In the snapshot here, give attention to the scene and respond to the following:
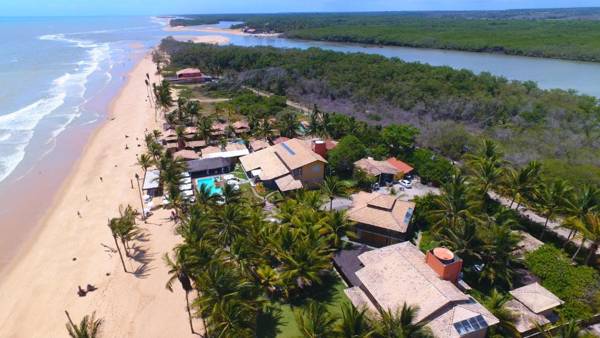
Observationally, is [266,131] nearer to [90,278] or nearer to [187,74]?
[90,278]

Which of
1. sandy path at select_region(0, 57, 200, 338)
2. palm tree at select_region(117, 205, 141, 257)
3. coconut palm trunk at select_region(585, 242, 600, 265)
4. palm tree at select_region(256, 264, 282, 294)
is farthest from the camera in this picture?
palm tree at select_region(117, 205, 141, 257)

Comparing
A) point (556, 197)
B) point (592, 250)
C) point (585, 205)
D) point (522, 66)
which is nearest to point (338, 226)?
point (556, 197)

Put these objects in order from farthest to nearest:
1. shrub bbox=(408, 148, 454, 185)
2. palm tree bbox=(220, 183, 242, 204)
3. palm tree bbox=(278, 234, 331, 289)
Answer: shrub bbox=(408, 148, 454, 185)
palm tree bbox=(220, 183, 242, 204)
palm tree bbox=(278, 234, 331, 289)

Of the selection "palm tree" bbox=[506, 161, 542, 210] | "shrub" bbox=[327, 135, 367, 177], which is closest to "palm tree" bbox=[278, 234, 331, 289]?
"palm tree" bbox=[506, 161, 542, 210]

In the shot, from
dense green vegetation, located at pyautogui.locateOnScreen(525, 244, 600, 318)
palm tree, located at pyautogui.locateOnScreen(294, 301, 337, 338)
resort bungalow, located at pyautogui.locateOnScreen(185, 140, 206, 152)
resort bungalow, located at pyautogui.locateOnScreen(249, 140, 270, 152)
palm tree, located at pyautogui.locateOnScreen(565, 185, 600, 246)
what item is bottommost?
resort bungalow, located at pyautogui.locateOnScreen(185, 140, 206, 152)

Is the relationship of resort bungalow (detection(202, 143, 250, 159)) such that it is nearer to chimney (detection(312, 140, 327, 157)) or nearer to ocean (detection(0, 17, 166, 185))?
chimney (detection(312, 140, 327, 157))

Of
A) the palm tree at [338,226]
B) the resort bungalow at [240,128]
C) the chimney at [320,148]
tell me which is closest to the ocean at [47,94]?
the resort bungalow at [240,128]

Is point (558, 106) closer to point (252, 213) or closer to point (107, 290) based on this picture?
point (252, 213)
